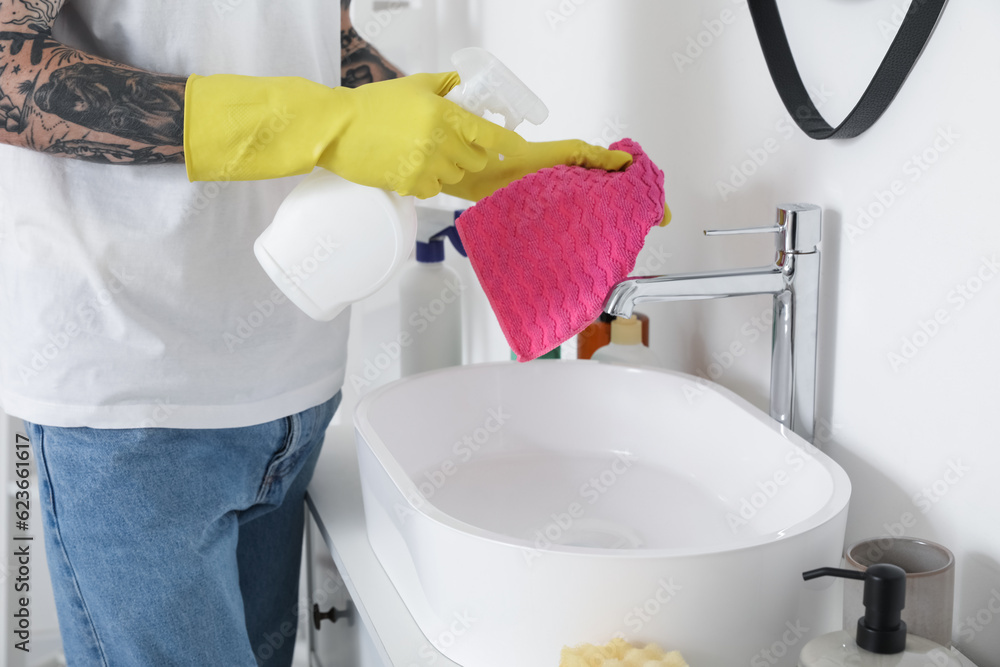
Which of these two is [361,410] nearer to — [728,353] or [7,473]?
[728,353]

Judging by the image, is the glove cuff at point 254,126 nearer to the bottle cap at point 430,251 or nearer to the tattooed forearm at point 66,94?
the tattooed forearm at point 66,94

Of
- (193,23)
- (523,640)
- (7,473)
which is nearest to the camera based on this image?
(523,640)

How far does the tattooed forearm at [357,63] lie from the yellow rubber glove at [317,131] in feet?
1.38

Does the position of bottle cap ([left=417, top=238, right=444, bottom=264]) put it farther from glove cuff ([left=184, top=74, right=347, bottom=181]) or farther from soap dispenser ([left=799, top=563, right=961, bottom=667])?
soap dispenser ([left=799, top=563, right=961, bottom=667])

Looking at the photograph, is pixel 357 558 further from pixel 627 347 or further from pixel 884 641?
pixel 884 641

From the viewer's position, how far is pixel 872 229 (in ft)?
2.44

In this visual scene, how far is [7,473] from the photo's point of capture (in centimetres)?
150

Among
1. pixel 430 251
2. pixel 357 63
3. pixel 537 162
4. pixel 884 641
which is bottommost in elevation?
pixel 884 641

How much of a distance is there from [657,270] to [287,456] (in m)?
0.53

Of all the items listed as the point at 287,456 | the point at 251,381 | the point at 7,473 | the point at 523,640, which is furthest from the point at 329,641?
the point at 7,473

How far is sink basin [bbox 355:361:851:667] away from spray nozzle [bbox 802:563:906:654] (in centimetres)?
7

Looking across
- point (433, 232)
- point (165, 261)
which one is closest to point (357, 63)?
point (433, 232)

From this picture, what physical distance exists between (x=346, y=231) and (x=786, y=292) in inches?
15.6

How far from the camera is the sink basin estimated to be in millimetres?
581
